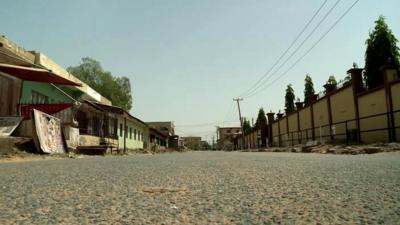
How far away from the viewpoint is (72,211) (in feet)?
9.75

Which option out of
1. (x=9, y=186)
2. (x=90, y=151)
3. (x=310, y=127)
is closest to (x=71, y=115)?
(x=90, y=151)

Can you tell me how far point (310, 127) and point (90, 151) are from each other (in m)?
20.8

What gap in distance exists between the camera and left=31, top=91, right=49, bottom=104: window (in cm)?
1939

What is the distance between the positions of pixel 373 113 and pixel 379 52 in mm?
4064

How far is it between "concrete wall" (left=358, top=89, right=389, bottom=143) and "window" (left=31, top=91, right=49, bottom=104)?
1770 cm

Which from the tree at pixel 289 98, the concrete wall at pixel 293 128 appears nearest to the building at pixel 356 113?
the concrete wall at pixel 293 128

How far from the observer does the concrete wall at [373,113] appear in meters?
20.2

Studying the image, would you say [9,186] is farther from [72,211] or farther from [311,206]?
[311,206]

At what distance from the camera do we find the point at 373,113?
70.0 ft

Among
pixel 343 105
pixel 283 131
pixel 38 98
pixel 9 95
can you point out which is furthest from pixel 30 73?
pixel 283 131

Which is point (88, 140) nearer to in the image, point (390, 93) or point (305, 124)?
point (390, 93)

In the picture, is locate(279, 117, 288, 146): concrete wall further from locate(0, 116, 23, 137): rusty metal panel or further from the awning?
locate(0, 116, 23, 137): rusty metal panel

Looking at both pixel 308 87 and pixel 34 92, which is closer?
pixel 34 92

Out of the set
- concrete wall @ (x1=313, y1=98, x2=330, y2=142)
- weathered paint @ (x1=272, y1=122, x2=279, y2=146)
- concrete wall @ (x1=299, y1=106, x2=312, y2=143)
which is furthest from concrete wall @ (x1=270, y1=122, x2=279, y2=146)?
concrete wall @ (x1=313, y1=98, x2=330, y2=142)
